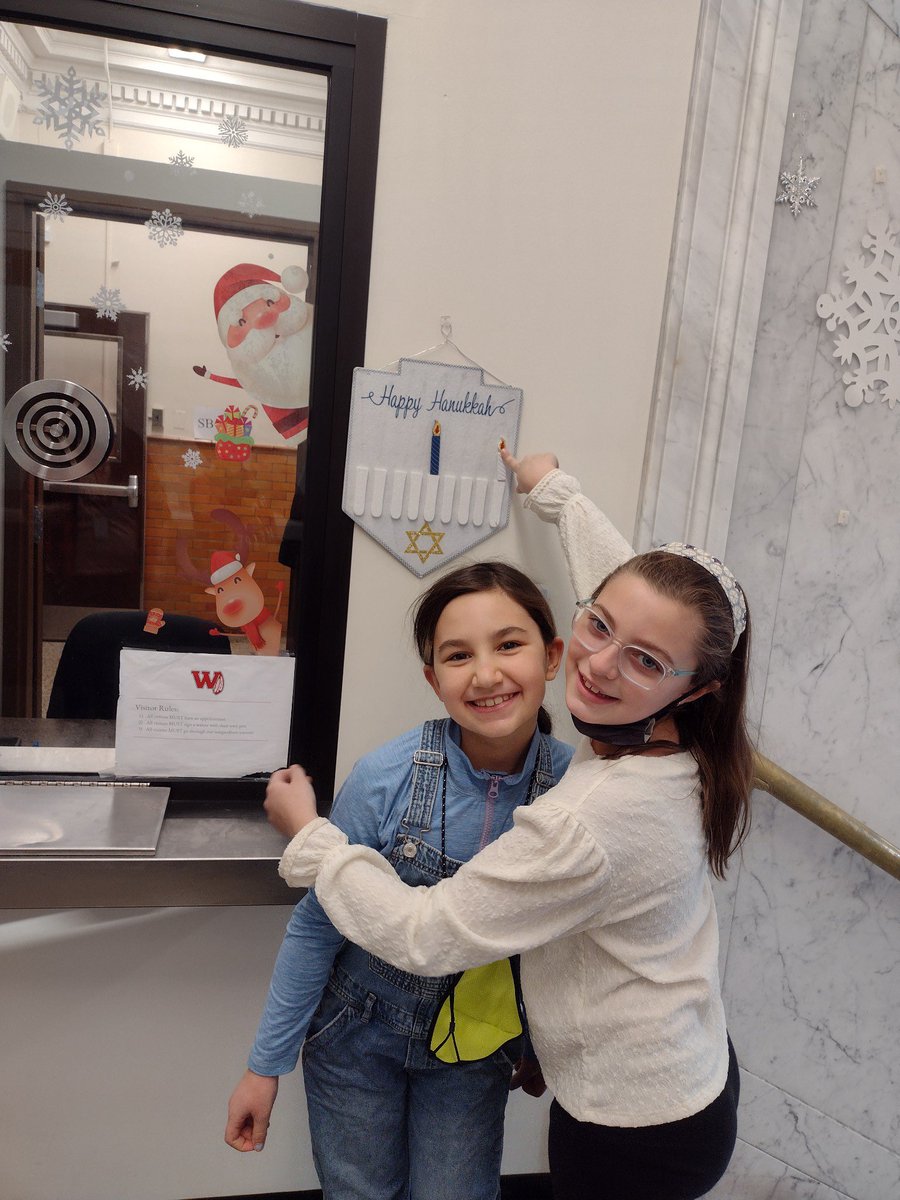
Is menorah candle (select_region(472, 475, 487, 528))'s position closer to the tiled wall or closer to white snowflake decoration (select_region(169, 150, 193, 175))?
the tiled wall

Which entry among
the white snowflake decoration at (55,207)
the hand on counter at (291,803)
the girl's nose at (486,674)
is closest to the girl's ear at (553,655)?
the girl's nose at (486,674)

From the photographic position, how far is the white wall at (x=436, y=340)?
148cm

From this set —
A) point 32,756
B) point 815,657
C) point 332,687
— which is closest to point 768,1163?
point 815,657

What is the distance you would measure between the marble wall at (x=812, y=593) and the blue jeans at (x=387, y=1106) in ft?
2.60

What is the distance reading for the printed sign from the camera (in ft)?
5.01

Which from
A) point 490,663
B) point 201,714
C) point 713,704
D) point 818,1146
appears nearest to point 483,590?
point 490,663

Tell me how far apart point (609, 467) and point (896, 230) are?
71 cm

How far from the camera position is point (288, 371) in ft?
4.98

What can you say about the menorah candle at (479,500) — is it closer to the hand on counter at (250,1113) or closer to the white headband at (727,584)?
the white headband at (727,584)

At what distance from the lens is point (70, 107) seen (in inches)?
54.4

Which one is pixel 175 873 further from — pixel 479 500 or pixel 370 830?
pixel 479 500

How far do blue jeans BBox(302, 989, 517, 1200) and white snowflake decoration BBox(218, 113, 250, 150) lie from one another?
1337 millimetres

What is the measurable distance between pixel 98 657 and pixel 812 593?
4.50 ft

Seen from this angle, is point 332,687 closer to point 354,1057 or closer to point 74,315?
A: point 354,1057
